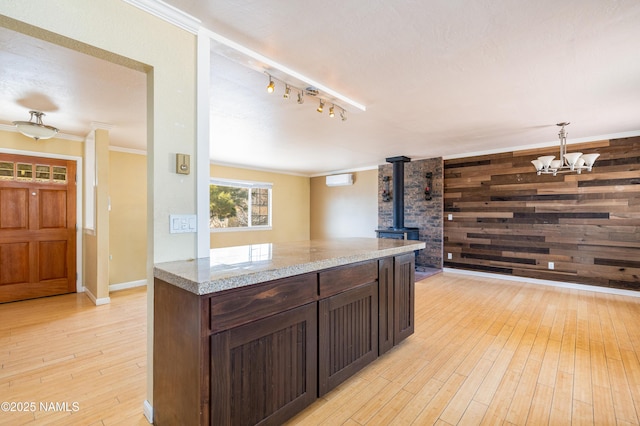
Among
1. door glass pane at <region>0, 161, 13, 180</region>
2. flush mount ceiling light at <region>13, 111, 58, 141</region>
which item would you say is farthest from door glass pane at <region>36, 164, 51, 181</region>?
flush mount ceiling light at <region>13, 111, 58, 141</region>

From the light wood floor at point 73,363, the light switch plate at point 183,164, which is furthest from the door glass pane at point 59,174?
the light switch plate at point 183,164

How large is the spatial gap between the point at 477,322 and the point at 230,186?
569 cm

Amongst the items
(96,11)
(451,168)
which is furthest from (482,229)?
(96,11)

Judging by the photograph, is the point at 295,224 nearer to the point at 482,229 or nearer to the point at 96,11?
the point at 482,229

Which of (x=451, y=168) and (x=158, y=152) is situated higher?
(x=451, y=168)

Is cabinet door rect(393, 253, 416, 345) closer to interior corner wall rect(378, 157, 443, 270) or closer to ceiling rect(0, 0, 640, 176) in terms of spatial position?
ceiling rect(0, 0, 640, 176)

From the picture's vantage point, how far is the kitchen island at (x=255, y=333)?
4.23 feet

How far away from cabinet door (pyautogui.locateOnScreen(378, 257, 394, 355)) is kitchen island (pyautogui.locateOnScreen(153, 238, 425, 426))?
19 cm

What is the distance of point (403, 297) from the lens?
8.62 ft

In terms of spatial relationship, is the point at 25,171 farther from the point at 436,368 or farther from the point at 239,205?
the point at 436,368

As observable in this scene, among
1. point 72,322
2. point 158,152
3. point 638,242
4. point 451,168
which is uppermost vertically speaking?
point 451,168

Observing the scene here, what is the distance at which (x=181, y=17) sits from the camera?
→ 5.59ft

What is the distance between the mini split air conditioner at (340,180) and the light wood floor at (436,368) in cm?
429

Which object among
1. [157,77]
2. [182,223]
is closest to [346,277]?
[182,223]
